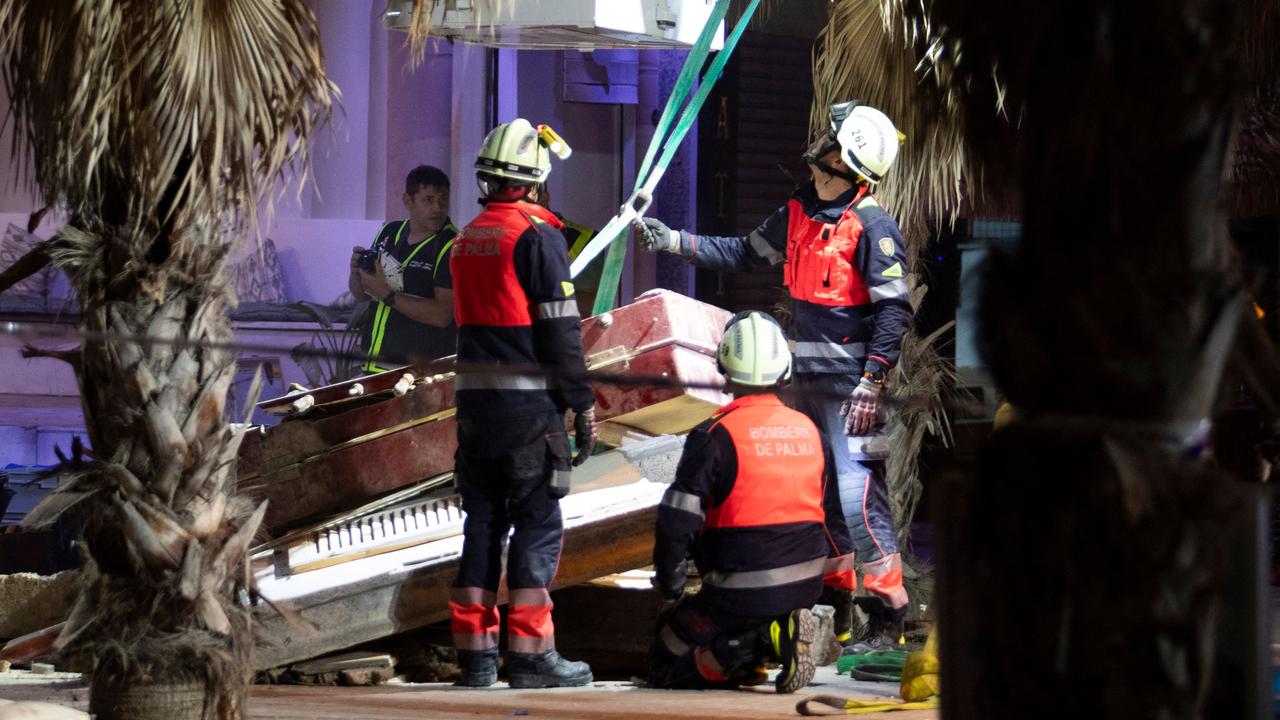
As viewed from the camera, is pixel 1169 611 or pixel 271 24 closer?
pixel 1169 611

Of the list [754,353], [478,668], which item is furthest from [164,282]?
[754,353]

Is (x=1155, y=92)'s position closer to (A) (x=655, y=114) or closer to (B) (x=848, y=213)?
(B) (x=848, y=213)

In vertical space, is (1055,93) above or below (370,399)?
above

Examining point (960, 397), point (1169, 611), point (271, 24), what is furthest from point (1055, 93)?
point (960, 397)

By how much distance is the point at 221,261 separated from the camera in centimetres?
372

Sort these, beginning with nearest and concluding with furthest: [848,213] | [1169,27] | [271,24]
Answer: [1169,27], [271,24], [848,213]

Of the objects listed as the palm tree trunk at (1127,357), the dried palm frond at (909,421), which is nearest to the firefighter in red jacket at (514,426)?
the dried palm frond at (909,421)

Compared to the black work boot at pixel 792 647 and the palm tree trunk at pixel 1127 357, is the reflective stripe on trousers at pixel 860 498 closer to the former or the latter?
the black work boot at pixel 792 647

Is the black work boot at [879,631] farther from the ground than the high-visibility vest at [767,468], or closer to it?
closer to it

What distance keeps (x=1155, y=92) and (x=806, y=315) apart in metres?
4.32

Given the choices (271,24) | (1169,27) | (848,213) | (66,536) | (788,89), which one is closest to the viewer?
(1169,27)

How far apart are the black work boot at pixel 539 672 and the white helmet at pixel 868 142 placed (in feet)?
7.35

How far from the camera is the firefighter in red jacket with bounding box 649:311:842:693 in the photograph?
16.3 ft

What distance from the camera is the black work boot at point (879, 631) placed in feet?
Result: 19.4
